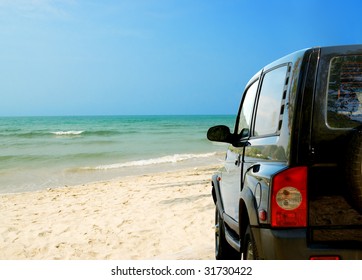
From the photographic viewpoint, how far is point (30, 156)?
989 inches

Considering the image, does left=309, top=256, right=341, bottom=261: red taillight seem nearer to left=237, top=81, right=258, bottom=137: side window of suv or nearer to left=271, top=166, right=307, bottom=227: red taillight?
left=271, top=166, right=307, bottom=227: red taillight

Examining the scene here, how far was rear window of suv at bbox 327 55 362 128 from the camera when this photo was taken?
2.72 m

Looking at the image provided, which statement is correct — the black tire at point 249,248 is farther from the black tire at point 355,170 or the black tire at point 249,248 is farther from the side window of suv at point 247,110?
the side window of suv at point 247,110

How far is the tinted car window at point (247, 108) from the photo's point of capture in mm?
4051

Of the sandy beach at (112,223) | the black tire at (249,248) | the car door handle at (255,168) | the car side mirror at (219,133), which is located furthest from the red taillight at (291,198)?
the sandy beach at (112,223)

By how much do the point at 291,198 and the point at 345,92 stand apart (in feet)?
2.37

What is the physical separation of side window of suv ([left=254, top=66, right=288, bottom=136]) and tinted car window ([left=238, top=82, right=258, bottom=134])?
0.31 meters

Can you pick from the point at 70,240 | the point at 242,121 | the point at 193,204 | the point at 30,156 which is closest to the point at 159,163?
the point at 30,156

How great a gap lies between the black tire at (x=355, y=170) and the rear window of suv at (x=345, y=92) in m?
0.16

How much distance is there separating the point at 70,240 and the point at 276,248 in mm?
5613

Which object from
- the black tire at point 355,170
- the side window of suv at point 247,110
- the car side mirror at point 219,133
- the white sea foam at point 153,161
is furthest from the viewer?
the white sea foam at point 153,161

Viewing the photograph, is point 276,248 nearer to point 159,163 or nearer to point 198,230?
point 198,230

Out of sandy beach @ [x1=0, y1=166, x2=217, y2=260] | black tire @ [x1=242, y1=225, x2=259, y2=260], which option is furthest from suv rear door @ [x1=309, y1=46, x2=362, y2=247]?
sandy beach @ [x1=0, y1=166, x2=217, y2=260]

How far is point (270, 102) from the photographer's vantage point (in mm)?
3326
